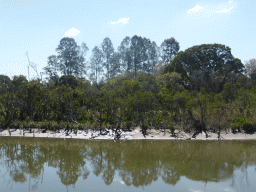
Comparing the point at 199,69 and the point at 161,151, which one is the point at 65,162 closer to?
the point at 161,151

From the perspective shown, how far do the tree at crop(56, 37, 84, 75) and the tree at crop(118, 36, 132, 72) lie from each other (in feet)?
27.6

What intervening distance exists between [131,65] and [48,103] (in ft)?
105

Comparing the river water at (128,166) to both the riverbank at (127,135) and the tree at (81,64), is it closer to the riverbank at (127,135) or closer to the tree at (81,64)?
the riverbank at (127,135)

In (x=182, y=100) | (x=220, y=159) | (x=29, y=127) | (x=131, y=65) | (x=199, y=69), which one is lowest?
(x=220, y=159)

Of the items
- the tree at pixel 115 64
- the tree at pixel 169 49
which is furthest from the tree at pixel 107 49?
the tree at pixel 169 49

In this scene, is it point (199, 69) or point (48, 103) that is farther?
point (199, 69)

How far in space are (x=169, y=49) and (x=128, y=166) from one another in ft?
145

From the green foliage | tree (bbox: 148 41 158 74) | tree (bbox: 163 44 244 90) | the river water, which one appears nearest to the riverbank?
the green foliage

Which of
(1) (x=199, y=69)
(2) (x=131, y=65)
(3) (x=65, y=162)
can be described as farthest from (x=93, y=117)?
(2) (x=131, y=65)

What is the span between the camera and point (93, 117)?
536 inches

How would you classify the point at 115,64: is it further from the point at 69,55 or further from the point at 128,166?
the point at 128,166

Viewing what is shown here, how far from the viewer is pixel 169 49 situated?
47.9 meters

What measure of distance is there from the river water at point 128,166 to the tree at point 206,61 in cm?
2279

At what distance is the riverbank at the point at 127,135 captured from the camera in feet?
36.6
